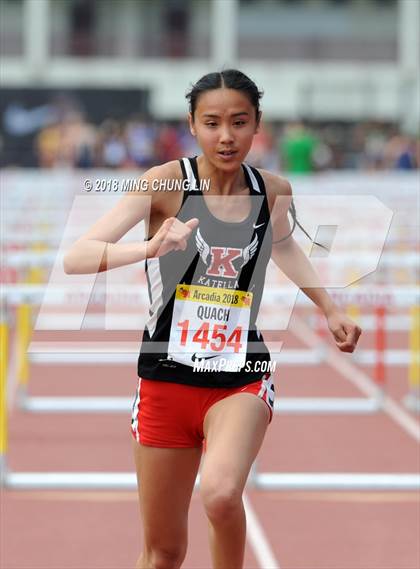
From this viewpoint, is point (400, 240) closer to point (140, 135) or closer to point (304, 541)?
point (304, 541)

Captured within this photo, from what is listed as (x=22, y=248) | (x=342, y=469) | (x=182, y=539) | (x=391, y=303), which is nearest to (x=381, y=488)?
(x=342, y=469)

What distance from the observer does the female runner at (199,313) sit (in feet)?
11.8

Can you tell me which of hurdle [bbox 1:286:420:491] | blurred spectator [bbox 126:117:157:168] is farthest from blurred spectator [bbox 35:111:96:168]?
hurdle [bbox 1:286:420:491]

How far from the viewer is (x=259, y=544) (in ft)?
17.7

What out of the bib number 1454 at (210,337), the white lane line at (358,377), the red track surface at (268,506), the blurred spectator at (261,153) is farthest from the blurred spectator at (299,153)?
the bib number 1454 at (210,337)

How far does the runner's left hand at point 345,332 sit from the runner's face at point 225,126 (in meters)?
0.54

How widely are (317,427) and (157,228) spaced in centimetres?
443

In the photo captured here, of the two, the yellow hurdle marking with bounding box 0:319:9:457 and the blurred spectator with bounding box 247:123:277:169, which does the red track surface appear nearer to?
the yellow hurdle marking with bounding box 0:319:9:457

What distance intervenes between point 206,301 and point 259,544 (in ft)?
6.63

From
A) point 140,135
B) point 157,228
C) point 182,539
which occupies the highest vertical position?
point 157,228

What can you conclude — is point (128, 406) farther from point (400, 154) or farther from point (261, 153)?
point (400, 154)

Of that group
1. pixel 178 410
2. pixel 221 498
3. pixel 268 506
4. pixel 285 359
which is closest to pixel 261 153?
pixel 285 359

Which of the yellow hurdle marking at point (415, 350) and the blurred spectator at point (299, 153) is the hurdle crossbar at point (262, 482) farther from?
the blurred spectator at point (299, 153)

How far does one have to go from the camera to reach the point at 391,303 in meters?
7.42
